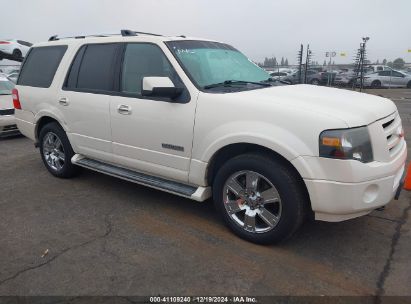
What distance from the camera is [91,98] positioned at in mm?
4605

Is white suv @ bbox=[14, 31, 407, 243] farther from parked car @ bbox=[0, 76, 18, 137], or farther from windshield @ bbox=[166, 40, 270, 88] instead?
parked car @ bbox=[0, 76, 18, 137]

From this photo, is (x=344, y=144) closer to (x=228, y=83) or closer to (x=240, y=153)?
(x=240, y=153)

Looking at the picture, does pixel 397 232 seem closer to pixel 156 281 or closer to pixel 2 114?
pixel 156 281

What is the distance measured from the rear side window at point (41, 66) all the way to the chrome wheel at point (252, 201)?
3108 millimetres

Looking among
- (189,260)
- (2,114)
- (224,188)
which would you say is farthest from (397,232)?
(2,114)

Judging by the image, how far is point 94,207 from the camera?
4457 millimetres

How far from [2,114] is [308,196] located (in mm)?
7461

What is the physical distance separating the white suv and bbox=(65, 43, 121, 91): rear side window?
0.05ft

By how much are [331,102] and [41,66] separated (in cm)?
407

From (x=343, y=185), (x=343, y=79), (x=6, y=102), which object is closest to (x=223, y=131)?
(x=343, y=185)

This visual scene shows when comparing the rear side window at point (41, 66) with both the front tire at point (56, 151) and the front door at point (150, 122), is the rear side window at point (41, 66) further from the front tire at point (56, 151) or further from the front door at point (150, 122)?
the front door at point (150, 122)

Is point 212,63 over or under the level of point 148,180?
over

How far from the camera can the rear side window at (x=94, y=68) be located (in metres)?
4.50

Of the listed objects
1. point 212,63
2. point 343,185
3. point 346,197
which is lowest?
point 346,197
